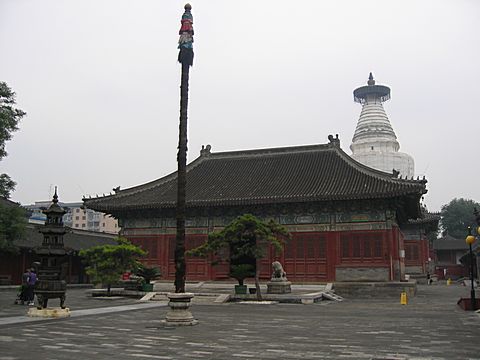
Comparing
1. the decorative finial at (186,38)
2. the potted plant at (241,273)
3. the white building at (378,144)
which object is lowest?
the potted plant at (241,273)

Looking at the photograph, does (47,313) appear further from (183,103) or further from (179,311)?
(183,103)

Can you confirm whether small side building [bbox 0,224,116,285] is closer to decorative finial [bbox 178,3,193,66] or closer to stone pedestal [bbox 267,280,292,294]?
stone pedestal [bbox 267,280,292,294]

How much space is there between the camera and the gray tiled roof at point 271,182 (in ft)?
103

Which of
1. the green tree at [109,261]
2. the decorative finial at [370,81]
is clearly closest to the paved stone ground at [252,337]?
the green tree at [109,261]

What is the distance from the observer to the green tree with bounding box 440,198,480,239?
96.8 meters

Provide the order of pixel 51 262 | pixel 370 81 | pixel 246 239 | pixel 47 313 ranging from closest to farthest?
pixel 47 313
pixel 51 262
pixel 246 239
pixel 370 81

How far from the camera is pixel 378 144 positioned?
67.8m

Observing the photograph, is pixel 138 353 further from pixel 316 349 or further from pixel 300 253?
pixel 300 253

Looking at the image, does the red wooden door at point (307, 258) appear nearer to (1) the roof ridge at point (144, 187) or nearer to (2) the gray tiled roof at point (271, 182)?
(2) the gray tiled roof at point (271, 182)

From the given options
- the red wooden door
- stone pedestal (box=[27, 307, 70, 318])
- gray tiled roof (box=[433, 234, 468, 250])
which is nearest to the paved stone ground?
stone pedestal (box=[27, 307, 70, 318])

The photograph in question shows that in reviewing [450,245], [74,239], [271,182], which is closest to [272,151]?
[271,182]

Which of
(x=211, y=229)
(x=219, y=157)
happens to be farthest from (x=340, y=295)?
(x=219, y=157)

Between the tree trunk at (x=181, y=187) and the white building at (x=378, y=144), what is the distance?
5235cm

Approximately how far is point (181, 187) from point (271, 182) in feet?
65.6
